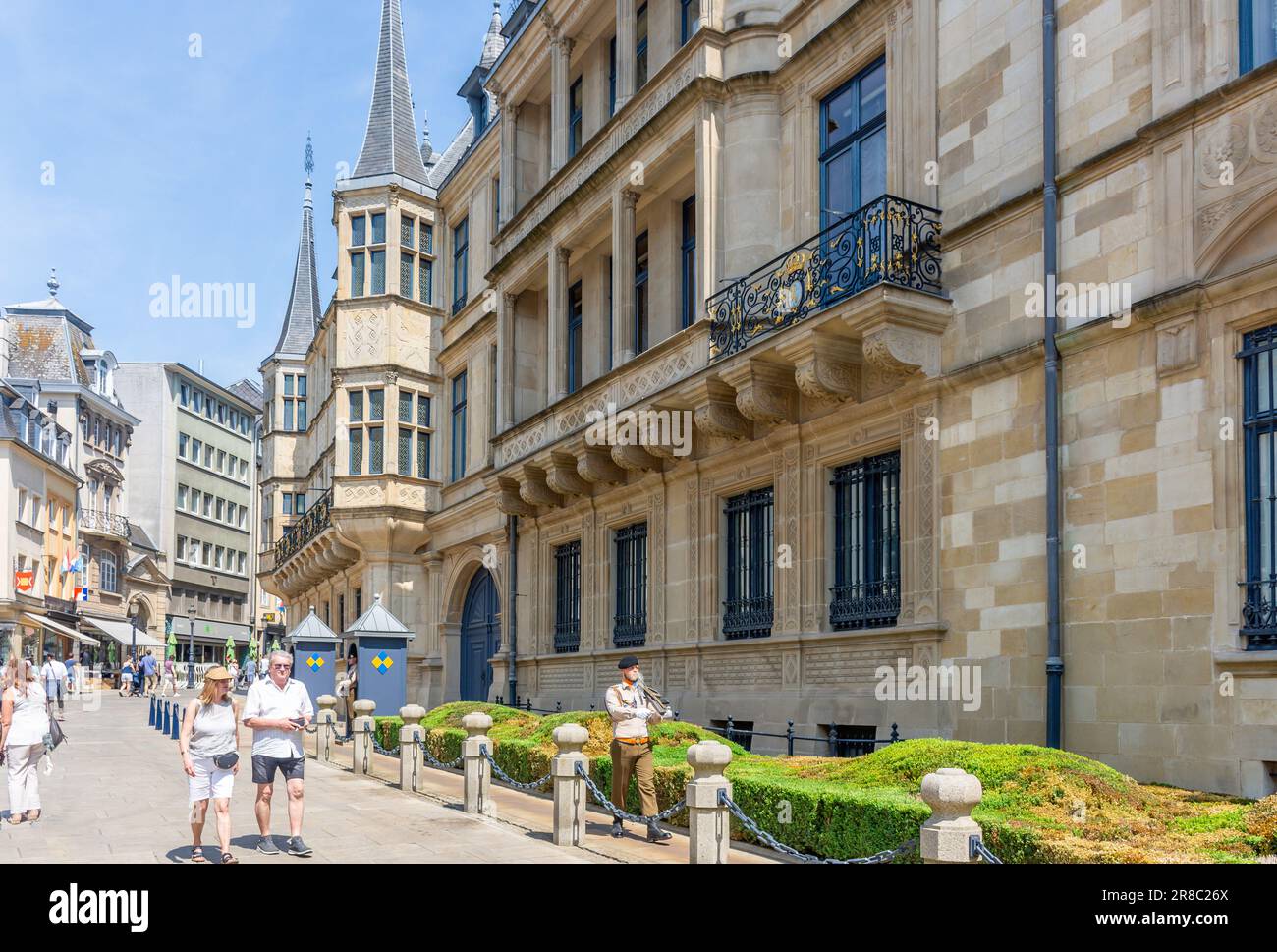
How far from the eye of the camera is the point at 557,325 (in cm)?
2305

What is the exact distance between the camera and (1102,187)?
12477mm

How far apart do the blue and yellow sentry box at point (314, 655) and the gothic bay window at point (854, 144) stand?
47.0ft

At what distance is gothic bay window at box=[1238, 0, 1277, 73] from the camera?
11.1 meters

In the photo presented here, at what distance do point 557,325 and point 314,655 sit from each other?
8874mm

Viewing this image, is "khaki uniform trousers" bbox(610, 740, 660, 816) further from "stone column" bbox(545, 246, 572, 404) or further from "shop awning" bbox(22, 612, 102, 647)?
"shop awning" bbox(22, 612, 102, 647)

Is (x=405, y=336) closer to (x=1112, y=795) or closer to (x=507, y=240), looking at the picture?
(x=507, y=240)

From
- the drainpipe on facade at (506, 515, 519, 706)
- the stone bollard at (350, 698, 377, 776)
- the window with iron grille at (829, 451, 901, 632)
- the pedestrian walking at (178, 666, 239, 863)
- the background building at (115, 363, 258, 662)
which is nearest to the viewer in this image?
the pedestrian walking at (178, 666, 239, 863)

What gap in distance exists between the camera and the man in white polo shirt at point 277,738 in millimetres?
10727

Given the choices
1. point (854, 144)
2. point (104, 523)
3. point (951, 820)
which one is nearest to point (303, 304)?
point (104, 523)

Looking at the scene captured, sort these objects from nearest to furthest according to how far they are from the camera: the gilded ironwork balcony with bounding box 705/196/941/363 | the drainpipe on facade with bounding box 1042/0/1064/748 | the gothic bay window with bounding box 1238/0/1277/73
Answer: the gothic bay window with bounding box 1238/0/1277/73 → the drainpipe on facade with bounding box 1042/0/1064/748 → the gilded ironwork balcony with bounding box 705/196/941/363

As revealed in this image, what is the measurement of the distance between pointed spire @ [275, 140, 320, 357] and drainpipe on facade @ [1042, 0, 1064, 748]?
49818 mm

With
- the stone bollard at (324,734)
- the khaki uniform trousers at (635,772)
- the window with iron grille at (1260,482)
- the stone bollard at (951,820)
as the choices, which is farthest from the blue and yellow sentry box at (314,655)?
the stone bollard at (951,820)

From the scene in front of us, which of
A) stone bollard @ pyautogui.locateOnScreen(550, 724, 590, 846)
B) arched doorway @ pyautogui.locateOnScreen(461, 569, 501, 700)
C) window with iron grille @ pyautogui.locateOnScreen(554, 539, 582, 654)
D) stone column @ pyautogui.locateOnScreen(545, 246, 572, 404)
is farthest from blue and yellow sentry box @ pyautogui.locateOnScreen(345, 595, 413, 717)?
stone bollard @ pyautogui.locateOnScreen(550, 724, 590, 846)

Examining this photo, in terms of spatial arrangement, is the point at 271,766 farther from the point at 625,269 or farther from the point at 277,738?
the point at 625,269
